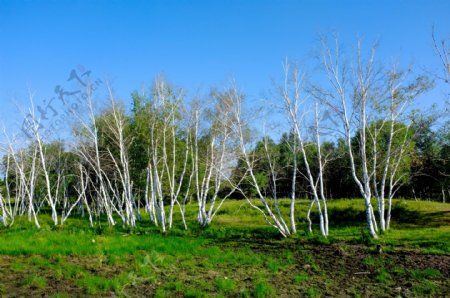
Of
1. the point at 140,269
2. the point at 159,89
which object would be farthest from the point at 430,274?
the point at 159,89

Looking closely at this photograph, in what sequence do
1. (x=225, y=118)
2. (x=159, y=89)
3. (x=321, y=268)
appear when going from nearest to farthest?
(x=321, y=268), (x=225, y=118), (x=159, y=89)

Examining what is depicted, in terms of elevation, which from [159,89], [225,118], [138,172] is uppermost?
[159,89]

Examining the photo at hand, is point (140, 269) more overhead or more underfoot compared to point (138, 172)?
more underfoot

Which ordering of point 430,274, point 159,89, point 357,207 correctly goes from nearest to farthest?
point 430,274 → point 159,89 → point 357,207

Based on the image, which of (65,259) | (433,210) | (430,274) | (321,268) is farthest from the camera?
(433,210)

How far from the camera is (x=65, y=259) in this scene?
12.1 metres

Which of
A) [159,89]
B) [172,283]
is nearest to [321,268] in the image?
[172,283]

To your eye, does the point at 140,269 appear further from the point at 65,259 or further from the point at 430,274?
the point at 430,274

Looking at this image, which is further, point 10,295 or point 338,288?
point 338,288

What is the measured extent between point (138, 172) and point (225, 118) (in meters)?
13.8

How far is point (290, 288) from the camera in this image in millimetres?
8820

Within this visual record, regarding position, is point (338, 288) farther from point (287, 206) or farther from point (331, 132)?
point (287, 206)

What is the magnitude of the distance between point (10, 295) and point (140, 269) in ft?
11.3

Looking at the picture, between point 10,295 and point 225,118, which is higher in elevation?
point 225,118
